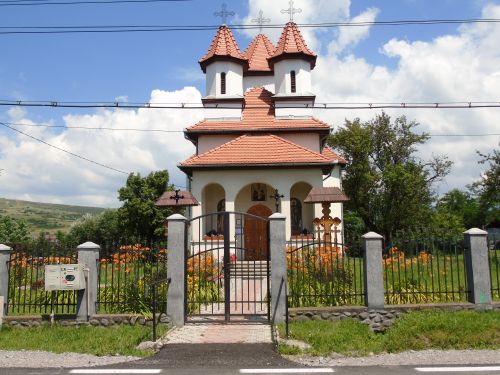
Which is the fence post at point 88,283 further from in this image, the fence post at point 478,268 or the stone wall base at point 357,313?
the fence post at point 478,268

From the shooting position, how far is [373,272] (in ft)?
32.3

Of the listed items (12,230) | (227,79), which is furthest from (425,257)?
(12,230)

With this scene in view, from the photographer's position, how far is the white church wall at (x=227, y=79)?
24.5 meters

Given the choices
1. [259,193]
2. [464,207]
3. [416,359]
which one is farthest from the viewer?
[464,207]

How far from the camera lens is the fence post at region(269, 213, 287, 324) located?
9.65m

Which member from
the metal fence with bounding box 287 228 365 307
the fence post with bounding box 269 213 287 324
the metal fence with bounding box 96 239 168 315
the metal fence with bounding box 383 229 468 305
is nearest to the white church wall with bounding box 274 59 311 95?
the metal fence with bounding box 287 228 365 307

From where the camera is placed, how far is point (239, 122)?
24.3 meters

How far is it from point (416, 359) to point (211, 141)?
1803 cm

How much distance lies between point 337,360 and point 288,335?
1343 millimetres

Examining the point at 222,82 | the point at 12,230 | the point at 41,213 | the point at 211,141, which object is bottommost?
the point at 12,230

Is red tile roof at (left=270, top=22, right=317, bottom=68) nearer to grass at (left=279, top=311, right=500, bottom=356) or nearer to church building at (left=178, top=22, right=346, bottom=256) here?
church building at (left=178, top=22, right=346, bottom=256)

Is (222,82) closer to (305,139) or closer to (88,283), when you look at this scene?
(305,139)

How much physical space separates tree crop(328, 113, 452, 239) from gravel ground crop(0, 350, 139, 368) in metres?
31.4

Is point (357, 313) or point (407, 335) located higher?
point (357, 313)
